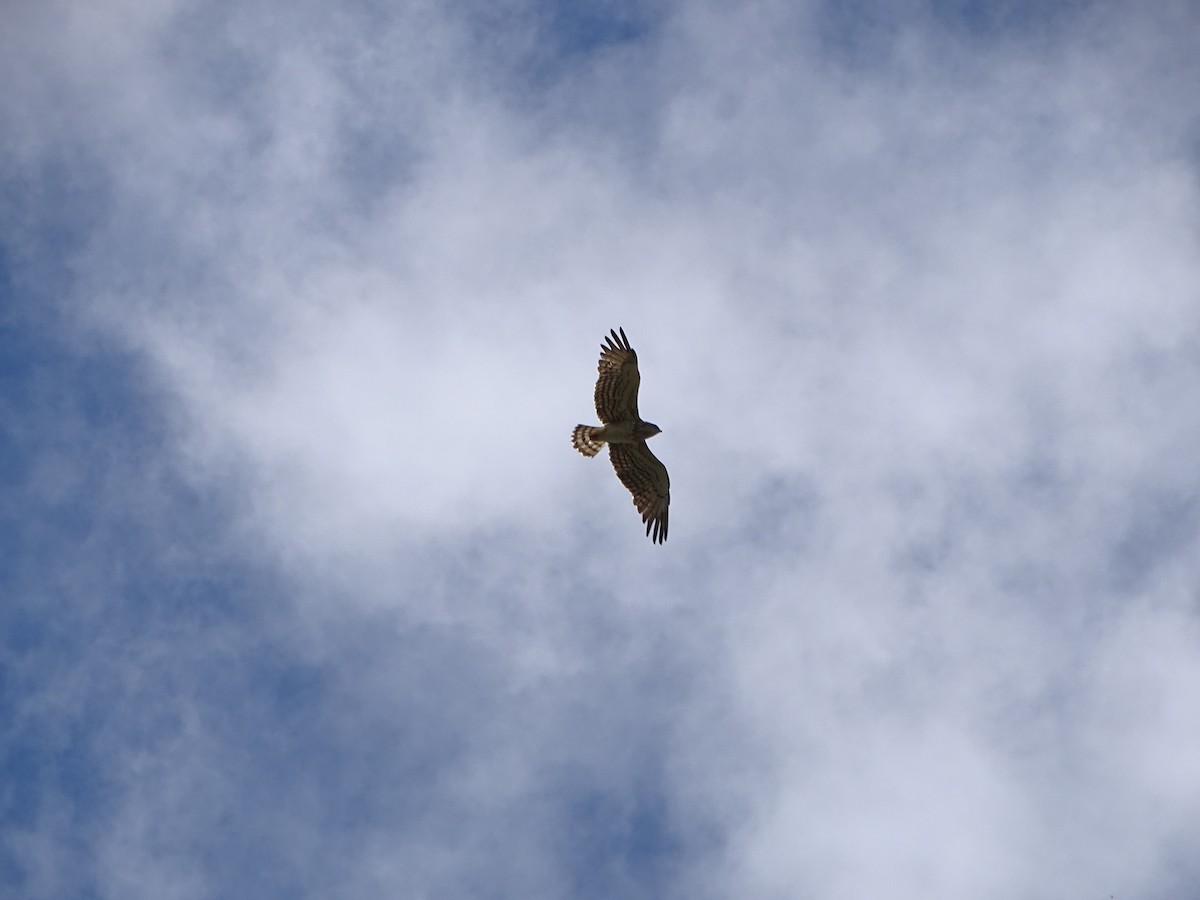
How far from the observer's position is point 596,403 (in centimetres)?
3691

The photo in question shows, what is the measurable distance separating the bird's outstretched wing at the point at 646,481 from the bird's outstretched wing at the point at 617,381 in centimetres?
113

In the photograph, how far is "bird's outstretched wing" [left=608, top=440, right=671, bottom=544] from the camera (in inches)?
1489

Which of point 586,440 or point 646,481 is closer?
point 586,440

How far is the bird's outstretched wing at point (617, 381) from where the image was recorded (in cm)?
3650

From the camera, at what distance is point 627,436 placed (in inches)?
1459

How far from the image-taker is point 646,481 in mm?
38281

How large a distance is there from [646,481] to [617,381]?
10.0ft

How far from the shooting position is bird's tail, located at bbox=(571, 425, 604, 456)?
122 ft

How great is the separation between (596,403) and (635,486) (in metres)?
2.66

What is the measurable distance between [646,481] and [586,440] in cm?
207

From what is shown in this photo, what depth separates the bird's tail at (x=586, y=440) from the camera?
37.1 m

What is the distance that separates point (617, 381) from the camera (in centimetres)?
3659

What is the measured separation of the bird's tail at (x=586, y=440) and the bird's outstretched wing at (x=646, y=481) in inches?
21.0

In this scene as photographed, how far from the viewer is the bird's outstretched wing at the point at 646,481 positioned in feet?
124
